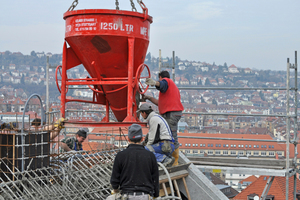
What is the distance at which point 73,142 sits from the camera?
28.4ft

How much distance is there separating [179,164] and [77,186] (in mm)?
2289

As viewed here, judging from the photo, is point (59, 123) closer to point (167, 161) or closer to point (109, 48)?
point (109, 48)

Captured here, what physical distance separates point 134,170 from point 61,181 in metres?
2.57

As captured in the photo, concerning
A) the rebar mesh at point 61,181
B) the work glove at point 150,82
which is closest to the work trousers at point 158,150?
the rebar mesh at point 61,181

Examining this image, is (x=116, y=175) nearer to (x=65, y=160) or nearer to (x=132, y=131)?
(x=132, y=131)

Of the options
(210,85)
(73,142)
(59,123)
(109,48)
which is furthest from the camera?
(210,85)

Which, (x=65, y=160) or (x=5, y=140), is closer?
(x=5, y=140)

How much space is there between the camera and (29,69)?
15575cm

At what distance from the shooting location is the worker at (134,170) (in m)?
4.54

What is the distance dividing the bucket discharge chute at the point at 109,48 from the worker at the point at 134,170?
13.0 ft

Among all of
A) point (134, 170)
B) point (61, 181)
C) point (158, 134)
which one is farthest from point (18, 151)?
point (134, 170)

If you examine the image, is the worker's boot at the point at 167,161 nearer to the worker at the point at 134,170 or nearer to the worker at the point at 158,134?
the worker at the point at 158,134

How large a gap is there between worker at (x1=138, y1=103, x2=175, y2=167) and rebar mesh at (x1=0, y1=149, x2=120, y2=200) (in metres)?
1.01

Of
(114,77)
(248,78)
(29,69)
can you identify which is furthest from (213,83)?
(114,77)
